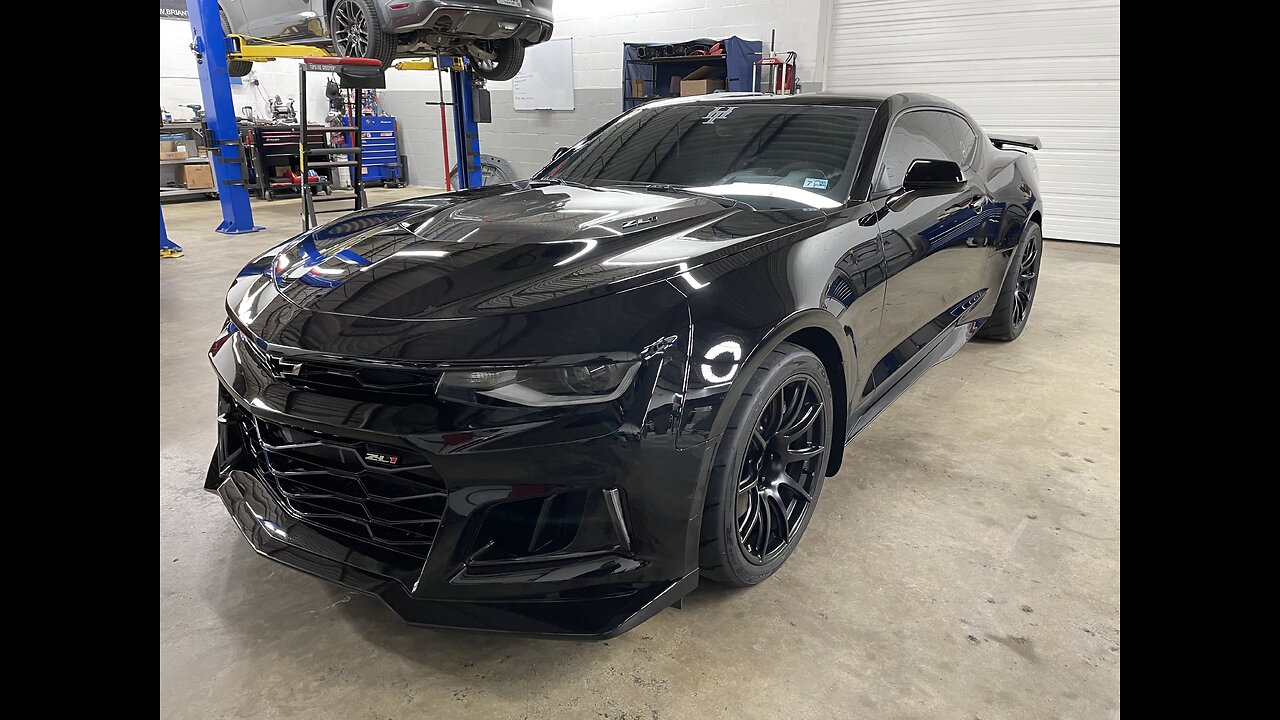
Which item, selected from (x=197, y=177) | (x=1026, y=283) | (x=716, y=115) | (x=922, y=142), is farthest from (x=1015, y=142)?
(x=197, y=177)

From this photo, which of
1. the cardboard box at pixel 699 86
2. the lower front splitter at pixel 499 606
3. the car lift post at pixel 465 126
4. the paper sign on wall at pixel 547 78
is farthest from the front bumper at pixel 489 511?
the paper sign on wall at pixel 547 78

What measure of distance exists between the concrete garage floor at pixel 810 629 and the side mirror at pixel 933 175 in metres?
0.93

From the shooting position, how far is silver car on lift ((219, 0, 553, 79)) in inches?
190

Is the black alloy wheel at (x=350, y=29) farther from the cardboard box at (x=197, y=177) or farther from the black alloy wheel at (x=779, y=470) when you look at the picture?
the cardboard box at (x=197, y=177)

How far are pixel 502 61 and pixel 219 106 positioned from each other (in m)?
2.90

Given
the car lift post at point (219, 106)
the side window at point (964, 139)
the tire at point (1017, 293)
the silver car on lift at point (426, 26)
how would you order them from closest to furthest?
the side window at point (964, 139), the tire at point (1017, 293), the silver car on lift at point (426, 26), the car lift post at point (219, 106)

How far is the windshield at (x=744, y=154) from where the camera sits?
218cm

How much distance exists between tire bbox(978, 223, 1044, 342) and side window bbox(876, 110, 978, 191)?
688 millimetres

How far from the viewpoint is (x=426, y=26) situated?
481cm

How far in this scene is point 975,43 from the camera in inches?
283

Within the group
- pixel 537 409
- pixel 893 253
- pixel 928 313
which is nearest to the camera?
pixel 537 409
